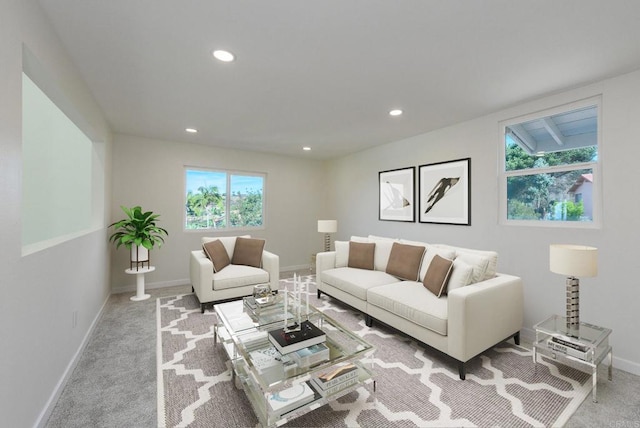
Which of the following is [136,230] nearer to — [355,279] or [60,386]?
[60,386]

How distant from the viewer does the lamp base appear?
2115 mm

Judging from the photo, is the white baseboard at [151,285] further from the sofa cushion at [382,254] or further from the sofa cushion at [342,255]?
the sofa cushion at [382,254]

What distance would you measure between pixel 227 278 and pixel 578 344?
3458 mm

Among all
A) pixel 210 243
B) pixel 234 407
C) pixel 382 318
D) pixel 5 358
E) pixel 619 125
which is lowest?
pixel 234 407

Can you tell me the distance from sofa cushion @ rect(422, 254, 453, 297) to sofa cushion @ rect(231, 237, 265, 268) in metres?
2.38

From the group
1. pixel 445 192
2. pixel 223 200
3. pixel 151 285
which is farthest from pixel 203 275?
pixel 445 192

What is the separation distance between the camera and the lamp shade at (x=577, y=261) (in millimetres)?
1974

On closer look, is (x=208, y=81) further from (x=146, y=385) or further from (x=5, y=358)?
(x=146, y=385)

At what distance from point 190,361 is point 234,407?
0.77 m

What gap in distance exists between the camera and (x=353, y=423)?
1675mm

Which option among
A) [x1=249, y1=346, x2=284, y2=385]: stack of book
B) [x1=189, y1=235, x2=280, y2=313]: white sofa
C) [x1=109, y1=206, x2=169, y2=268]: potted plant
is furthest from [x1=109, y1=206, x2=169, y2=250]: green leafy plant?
[x1=249, y1=346, x2=284, y2=385]: stack of book

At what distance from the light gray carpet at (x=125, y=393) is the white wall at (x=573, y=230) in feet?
1.88

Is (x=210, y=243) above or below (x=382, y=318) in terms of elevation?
above

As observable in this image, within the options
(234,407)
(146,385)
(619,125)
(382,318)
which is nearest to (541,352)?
(382,318)
